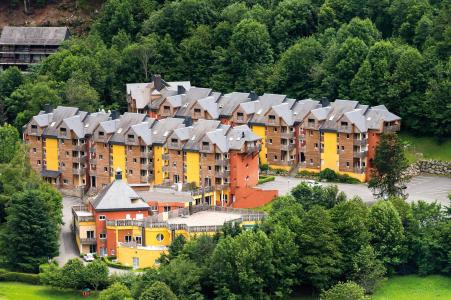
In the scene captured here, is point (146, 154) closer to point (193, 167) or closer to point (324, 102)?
point (193, 167)

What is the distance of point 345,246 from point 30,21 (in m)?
75.8

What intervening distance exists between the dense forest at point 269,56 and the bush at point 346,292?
32.4 metres

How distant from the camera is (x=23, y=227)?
418ft

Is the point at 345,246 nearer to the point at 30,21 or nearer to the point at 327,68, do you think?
the point at 327,68

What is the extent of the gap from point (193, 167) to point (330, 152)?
1224cm

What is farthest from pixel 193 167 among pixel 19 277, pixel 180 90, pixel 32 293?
pixel 32 293

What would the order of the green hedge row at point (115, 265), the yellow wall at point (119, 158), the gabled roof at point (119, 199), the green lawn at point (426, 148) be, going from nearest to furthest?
the green hedge row at point (115, 265), the gabled roof at point (119, 199), the yellow wall at point (119, 158), the green lawn at point (426, 148)

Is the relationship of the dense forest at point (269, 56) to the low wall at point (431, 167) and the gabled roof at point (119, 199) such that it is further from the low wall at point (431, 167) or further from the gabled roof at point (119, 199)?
the gabled roof at point (119, 199)

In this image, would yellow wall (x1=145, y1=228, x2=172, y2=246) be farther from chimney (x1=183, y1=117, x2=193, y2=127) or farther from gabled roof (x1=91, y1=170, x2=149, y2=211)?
chimney (x1=183, y1=117, x2=193, y2=127)

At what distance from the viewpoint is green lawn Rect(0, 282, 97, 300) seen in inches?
4815

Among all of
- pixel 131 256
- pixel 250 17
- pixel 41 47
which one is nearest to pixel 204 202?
pixel 131 256

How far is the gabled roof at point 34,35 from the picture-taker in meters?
178

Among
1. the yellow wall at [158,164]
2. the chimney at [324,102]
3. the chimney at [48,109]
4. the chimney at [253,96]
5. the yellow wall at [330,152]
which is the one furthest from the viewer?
the chimney at [48,109]

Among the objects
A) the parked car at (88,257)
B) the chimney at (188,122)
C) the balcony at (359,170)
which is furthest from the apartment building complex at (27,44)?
the parked car at (88,257)
